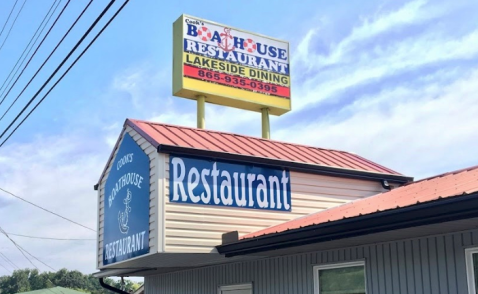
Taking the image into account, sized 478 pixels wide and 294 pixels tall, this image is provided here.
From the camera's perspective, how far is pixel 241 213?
441 inches

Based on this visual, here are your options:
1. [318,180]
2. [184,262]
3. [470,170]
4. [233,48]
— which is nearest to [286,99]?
[233,48]

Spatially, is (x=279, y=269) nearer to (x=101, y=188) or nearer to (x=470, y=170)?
(x=470, y=170)

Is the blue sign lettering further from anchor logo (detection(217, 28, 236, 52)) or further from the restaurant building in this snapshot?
anchor logo (detection(217, 28, 236, 52))

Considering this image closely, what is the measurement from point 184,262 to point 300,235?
400 cm

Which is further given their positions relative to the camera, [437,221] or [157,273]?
[157,273]

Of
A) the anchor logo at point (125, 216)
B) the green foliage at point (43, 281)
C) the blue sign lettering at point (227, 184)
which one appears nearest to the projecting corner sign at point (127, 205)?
the anchor logo at point (125, 216)

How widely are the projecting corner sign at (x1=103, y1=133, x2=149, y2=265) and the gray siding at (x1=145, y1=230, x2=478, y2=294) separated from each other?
2002 millimetres

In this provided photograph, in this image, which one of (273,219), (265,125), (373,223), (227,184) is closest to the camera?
(373,223)

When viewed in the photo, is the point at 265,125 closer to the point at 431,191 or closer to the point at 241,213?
the point at 241,213

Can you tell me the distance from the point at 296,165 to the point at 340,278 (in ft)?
10.2

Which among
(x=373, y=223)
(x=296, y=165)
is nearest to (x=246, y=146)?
(x=296, y=165)

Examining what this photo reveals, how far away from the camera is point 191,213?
10.7m

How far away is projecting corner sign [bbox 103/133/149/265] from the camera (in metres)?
11.0

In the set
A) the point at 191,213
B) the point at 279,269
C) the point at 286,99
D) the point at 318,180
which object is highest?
the point at 286,99
